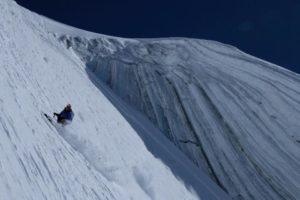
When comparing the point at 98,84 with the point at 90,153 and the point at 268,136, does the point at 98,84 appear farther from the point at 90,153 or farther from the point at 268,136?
the point at 90,153

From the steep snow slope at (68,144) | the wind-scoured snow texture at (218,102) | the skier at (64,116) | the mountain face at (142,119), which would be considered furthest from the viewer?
the wind-scoured snow texture at (218,102)

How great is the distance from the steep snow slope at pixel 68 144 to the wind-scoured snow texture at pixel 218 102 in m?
2.00

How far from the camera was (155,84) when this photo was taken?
39406 millimetres

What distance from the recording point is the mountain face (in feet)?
47.0

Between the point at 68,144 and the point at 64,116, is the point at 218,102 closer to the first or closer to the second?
the point at 64,116

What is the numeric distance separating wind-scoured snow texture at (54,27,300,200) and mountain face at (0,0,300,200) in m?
0.08

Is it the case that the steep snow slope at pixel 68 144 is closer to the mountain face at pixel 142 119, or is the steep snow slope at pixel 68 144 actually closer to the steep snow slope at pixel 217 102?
the mountain face at pixel 142 119

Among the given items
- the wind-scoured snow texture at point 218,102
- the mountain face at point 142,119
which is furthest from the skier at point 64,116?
the wind-scoured snow texture at point 218,102

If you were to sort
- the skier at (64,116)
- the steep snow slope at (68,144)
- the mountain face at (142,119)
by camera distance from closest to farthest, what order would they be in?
1. the steep snow slope at (68,144)
2. the mountain face at (142,119)
3. the skier at (64,116)

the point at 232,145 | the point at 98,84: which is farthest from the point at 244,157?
the point at 98,84

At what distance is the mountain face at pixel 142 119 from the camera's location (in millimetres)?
14314

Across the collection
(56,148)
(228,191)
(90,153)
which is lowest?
(228,191)

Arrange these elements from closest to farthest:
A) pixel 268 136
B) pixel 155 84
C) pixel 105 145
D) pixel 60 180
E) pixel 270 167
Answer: pixel 60 180 → pixel 105 145 → pixel 270 167 → pixel 268 136 → pixel 155 84

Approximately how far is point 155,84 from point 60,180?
26544 mm
